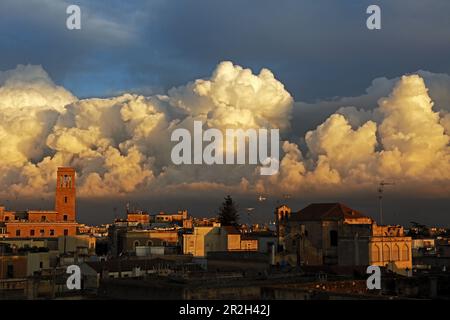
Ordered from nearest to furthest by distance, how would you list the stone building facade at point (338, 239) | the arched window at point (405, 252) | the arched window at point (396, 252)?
1. the stone building facade at point (338, 239)
2. the arched window at point (396, 252)
3. the arched window at point (405, 252)

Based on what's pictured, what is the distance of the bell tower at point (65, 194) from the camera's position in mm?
110312

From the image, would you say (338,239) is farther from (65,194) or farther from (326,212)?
(65,194)

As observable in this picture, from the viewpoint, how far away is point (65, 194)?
111500 mm

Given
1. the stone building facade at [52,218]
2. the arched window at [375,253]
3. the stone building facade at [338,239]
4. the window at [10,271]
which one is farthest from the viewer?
the stone building facade at [52,218]

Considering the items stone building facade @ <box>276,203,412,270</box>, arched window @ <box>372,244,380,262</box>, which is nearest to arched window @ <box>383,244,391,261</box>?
stone building facade @ <box>276,203,412,270</box>

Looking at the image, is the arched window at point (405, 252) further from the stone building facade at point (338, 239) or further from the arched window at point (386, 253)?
the arched window at point (386, 253)

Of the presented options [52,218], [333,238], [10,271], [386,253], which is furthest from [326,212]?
[52,218]

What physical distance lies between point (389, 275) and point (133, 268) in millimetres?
22011

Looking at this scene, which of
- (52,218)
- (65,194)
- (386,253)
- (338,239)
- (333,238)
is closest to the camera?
(386,253)

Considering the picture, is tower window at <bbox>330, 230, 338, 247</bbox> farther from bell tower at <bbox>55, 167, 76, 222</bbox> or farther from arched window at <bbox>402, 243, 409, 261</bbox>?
bell tower at <bbox>55, 167, 76, 222</bbox>

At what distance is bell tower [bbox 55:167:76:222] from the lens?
4343 inches

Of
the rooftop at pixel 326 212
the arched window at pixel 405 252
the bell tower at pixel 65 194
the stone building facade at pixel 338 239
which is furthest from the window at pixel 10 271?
the bell tower at pixel 65 194

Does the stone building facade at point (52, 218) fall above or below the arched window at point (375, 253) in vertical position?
above
